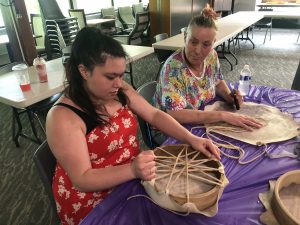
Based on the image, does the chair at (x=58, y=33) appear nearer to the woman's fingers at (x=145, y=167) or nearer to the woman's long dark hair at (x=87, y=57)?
the woman's long dark hair at (x=87, y=57)

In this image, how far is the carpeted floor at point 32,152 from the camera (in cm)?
177

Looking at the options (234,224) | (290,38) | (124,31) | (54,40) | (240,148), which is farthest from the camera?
(290,38)

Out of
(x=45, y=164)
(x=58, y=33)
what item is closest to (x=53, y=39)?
(x=58, y=33)

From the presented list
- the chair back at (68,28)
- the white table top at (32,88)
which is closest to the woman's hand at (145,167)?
the white table top at (32,88)

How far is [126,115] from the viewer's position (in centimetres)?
107

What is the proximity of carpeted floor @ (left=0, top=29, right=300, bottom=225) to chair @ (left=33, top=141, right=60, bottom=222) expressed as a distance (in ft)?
2.73

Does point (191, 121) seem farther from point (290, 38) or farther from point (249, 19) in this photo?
point (290, 38)

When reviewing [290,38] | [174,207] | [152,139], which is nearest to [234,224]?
[174,207]

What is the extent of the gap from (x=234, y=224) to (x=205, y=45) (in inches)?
37.7

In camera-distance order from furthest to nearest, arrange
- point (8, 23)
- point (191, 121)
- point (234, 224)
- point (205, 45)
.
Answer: point (8, 23) → point (205, 45) → point (191, 121) → point (234, 224)

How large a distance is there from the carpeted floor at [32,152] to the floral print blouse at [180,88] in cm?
113

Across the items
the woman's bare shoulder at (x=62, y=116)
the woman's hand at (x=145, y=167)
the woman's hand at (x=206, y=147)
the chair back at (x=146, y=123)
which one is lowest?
the chair back at (x=146, y=123)

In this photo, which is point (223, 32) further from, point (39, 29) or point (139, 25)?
point (39, 29)

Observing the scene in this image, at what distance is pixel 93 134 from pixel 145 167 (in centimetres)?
27
